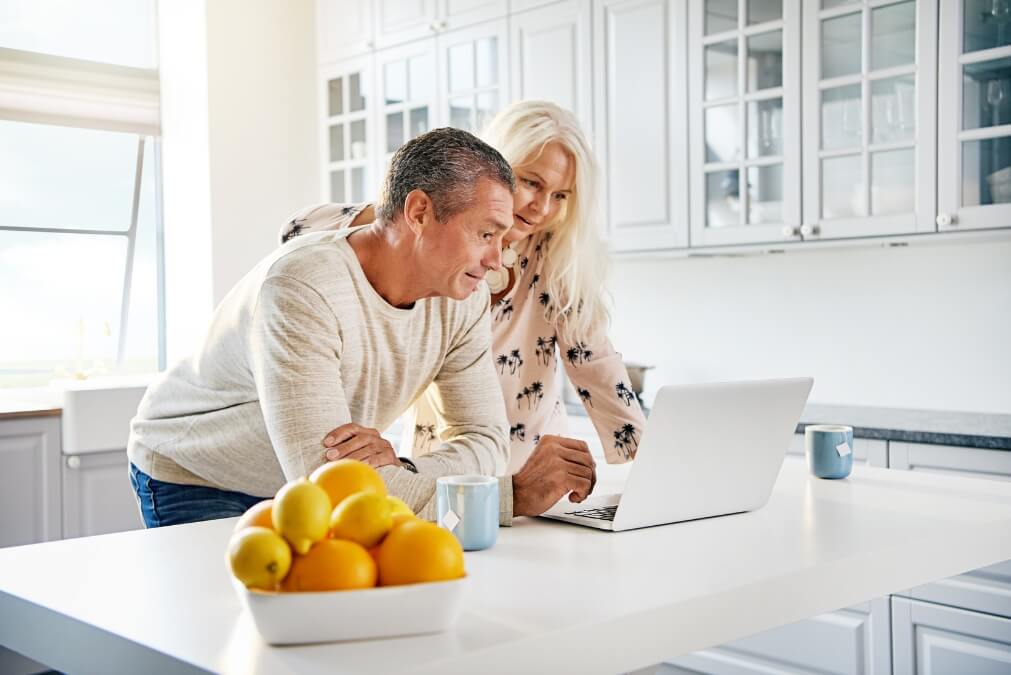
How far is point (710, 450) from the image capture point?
5.06 feet

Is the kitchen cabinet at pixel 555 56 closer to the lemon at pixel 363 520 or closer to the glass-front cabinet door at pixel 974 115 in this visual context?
the glass-front cabinet door at pixel 974 115

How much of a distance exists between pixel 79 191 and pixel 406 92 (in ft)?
5.39

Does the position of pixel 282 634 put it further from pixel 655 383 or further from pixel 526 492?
pixel 655 383

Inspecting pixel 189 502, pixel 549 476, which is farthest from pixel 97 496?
pixel 549 476

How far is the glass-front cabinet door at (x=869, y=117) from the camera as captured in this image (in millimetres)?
2869

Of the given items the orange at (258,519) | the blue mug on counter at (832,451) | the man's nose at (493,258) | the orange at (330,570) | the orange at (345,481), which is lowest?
the blue mug on counter at (832,451)

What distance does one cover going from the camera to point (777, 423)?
5.31 feet

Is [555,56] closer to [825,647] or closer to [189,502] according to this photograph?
[825,647]

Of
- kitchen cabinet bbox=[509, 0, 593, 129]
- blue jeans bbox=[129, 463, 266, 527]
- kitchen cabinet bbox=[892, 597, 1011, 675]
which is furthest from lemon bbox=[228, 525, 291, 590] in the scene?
kitchen cabinet bbox=[509, 0, 593, 129]

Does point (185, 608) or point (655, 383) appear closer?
point (185, 608)

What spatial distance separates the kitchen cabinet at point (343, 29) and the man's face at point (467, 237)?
3015mm

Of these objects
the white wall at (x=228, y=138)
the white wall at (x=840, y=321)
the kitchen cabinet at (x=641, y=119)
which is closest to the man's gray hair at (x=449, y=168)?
the white wall at (x=840, y=321)

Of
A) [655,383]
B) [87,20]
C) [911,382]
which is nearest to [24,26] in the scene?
[87,20]

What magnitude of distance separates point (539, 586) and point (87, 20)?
15.0 ft
